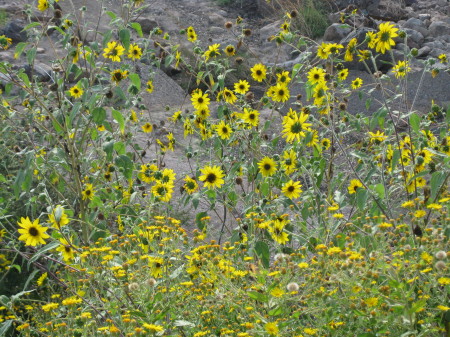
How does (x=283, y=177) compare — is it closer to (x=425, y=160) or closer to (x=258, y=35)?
(x=425, y=160)

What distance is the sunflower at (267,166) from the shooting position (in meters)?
3.18

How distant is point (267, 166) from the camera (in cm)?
319

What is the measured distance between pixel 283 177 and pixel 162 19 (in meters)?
8.20

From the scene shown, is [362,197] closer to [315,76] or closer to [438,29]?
[315,76]

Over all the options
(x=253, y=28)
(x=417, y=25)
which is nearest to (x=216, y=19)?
(x=253, y=28)

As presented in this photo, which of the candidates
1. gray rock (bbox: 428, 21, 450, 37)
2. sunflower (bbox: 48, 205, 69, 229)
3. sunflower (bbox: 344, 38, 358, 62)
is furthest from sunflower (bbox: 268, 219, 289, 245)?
gray rock (bbox: 428, 21, 450, 37)

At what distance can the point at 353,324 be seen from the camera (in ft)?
6.43

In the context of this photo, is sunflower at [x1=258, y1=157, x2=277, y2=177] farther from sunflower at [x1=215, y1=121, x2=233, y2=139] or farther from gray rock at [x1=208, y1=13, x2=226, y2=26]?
gray rock at [x1=208, y1=13, x2=226, y2=26]

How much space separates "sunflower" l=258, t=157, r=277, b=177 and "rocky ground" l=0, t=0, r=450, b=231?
2455 millimetres

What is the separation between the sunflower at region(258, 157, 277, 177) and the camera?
125 inches

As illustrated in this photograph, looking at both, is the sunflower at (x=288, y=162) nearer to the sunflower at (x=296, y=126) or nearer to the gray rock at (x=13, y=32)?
the sunflower at (x=296, y=126)

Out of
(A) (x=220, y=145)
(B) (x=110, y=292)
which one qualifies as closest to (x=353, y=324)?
(B) (x=110, y=292)

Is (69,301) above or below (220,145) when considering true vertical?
above

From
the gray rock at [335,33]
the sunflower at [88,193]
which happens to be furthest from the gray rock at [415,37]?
the sunflower at [88,193]
